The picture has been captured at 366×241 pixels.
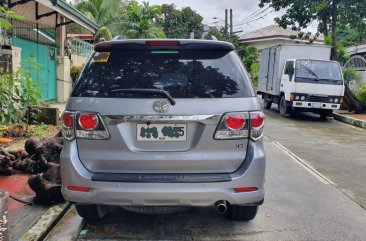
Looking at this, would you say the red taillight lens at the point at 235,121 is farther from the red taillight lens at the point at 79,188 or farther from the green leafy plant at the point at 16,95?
the green leafy plant at the point at 16,95

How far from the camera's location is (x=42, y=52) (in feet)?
47.2

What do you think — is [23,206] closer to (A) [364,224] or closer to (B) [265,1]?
(A) [364,224]

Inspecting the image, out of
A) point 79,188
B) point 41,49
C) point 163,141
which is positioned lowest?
point 79,188

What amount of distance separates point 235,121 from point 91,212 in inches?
70.0

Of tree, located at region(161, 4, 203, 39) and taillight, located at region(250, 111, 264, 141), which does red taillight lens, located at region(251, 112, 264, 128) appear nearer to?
taillight, located at region(250, 111, 264, 141)

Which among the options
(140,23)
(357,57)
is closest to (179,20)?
(140,23)

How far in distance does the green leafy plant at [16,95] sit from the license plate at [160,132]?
5.27 metres

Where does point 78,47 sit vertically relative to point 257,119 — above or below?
above

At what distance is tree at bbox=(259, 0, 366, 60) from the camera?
17.9 metres

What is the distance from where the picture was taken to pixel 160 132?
348cm

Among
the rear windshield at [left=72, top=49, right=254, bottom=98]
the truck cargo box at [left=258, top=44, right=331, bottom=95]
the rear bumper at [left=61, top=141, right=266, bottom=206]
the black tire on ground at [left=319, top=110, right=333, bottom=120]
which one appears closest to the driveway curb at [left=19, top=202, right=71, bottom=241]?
the rear bumper at [left=61, top=141, right=266, bottom=206]

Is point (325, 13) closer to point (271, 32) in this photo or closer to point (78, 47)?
point (78, 47)

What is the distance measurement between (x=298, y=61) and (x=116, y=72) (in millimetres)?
12148

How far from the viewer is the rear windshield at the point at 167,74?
141 inches
